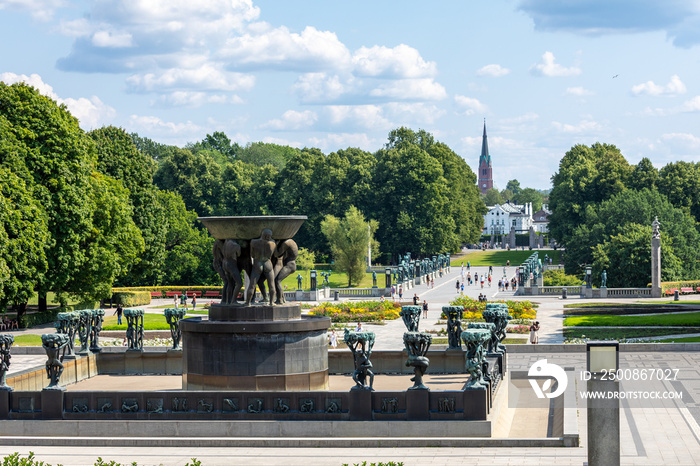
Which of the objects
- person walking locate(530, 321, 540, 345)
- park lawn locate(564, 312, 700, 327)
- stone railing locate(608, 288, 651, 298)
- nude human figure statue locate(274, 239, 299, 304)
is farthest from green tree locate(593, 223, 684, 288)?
nude human figure statue locate(274, 239, 299, 304)

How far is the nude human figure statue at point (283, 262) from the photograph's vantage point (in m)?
26.2

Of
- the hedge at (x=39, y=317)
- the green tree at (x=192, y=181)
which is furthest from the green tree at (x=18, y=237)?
the green tree at (x=192, y=181)

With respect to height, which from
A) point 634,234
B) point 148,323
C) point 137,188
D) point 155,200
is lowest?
point 148,323

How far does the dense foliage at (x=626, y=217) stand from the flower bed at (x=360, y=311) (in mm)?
24573

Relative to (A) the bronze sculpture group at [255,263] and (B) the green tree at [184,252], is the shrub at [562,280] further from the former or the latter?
(A) the bronze sculpture group at [255,263]

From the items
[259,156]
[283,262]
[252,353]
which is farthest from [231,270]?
[259,156]

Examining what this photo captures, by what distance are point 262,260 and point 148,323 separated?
30.7 meters

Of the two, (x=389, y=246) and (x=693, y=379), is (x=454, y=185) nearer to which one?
(x=389, y=246)

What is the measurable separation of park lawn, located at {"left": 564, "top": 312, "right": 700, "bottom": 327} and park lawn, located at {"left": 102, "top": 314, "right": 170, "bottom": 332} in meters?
22.3

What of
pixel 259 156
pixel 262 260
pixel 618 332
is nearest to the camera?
pixel 262 260

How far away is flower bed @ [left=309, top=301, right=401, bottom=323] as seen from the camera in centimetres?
5706

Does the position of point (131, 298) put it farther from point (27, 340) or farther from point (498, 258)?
point (498, 258)

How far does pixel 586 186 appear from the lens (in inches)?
4306

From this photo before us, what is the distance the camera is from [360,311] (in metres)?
59.7
